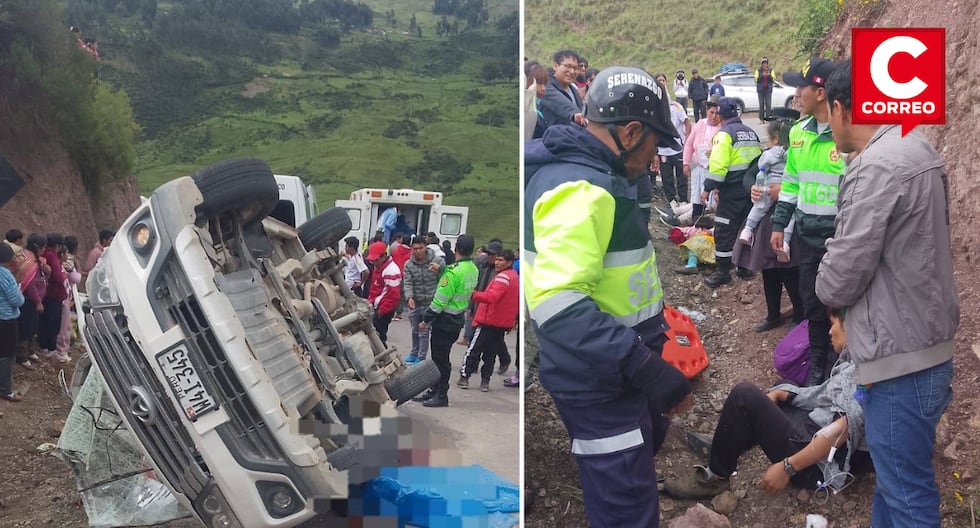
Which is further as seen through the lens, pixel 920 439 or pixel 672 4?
pixel 672 4

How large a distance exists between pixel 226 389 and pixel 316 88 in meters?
15.8

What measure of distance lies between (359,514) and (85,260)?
5.11 meters

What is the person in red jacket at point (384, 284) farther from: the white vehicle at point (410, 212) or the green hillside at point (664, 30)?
the green hillside at point (664, 30)

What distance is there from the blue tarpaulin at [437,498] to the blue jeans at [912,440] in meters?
0.96

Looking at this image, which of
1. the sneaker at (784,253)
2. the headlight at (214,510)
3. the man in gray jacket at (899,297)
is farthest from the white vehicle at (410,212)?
the man in gray jacket at (899,297)

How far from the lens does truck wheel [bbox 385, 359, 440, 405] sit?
10.1ft

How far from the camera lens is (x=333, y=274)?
3330 millimetres

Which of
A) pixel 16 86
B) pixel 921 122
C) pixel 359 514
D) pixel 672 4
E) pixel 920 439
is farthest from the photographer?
pixel 16 86

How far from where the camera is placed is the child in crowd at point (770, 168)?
308 cm

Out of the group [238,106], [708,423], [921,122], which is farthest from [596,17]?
[238,106]

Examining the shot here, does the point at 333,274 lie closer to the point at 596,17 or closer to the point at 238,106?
the point at 596,17

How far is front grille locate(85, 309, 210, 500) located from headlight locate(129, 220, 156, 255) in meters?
0.24

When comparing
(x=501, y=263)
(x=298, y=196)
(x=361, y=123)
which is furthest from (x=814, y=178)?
(x=361, y=123)

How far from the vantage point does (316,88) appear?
17109 mm
